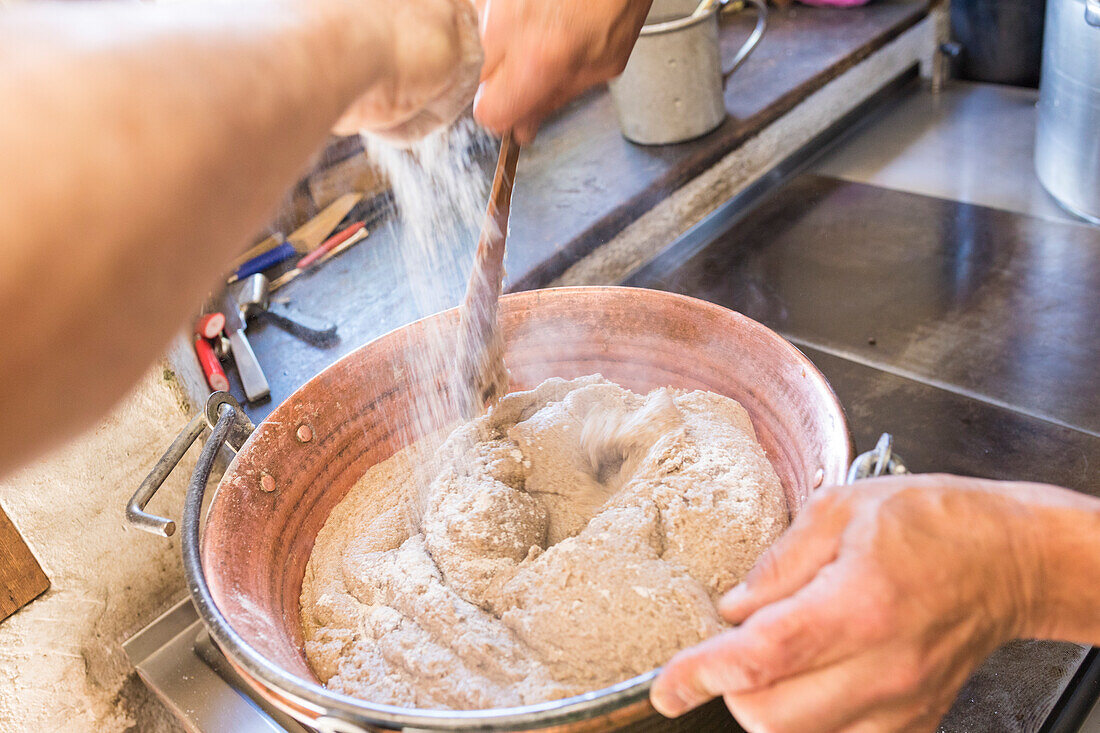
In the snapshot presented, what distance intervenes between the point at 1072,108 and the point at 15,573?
6.51ft

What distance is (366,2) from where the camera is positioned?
47cm

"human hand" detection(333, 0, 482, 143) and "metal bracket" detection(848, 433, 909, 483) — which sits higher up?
"human hand" detection(333, 0, 482, 143)

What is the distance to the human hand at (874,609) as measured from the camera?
0.52m

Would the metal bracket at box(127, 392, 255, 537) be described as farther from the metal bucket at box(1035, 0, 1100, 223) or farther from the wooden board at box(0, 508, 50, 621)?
the metal bucket at box(1035, 0, 1100, 223)

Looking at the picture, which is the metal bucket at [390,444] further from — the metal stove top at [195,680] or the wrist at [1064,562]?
the metal stove top at [195,680]

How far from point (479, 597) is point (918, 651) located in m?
0.39

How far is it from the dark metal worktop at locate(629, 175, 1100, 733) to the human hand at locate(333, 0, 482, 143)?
0.82 meters

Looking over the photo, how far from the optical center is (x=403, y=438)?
1009mm

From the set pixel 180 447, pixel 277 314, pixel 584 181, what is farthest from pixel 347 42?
pixel 584 181

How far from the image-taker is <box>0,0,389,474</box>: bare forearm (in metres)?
0.30

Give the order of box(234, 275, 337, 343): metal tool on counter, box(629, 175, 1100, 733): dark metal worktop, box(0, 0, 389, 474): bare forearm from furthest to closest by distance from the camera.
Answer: box(234, 275, 337, 343): metal tool on counter → box(629, 175, 1100, 733): dark metal worktop → box(0, 0, 389, 474): bare forearm

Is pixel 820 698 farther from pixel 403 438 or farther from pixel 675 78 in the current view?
pixel 675 78

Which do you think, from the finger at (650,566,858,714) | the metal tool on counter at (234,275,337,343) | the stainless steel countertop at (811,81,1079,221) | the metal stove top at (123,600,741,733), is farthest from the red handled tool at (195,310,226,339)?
the stainless steel countertop at (811,81,1079,221)

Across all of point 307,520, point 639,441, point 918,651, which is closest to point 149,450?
point 307,520
